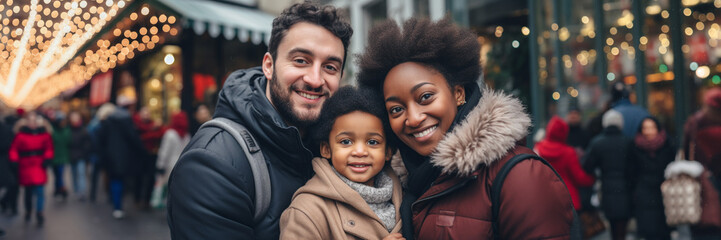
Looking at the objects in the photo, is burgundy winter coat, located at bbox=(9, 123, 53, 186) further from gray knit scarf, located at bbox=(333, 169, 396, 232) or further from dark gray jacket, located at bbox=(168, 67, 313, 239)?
gray knit scarf, located at bbox=(333, 169, 396, 232)

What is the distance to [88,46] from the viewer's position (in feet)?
48.0

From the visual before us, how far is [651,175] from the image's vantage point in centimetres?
598

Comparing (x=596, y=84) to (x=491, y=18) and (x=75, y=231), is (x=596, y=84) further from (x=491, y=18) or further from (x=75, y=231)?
(x=75, y=231)

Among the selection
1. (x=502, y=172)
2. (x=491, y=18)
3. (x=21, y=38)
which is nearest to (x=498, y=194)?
(x=502, y=172)

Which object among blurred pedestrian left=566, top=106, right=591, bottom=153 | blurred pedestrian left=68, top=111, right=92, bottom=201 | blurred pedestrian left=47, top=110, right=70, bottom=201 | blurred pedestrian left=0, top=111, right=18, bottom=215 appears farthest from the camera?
blurred pedestrian left=68, top=111, right=92, bottom=201

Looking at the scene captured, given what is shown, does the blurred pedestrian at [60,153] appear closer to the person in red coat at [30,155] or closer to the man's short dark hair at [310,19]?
the person in red coat at [30,155]

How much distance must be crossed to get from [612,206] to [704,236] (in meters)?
0.90

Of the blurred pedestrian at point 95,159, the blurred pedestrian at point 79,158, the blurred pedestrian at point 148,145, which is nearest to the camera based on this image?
the blurred pedestrian at point 148,145

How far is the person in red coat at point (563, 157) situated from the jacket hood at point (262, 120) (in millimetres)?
4472

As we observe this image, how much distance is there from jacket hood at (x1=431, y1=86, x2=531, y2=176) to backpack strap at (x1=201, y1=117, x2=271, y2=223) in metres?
0.66

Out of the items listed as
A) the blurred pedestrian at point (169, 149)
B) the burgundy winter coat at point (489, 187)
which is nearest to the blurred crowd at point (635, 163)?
the burgundy winter coat at point (489, 187)

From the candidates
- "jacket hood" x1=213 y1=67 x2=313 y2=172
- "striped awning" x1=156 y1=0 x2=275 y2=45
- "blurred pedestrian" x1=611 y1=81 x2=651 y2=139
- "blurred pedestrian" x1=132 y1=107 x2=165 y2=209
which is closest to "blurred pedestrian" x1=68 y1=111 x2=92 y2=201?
"blurred pedestrian" x1=132 y1=107 x2=165 y2=209

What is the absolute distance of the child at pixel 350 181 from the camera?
2305 millimetres

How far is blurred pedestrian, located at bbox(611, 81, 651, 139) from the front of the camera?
6.66 m
